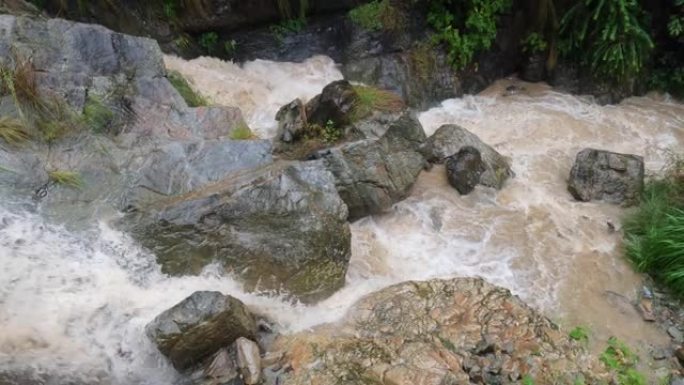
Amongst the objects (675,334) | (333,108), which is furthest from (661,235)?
(333,108)

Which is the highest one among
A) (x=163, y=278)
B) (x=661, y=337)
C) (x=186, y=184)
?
(x=186, y=184)

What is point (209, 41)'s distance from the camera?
8094mm

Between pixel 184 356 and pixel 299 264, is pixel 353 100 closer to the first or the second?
pixel 299 264

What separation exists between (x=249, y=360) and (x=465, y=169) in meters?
3.66

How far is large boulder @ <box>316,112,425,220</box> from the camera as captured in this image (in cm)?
599

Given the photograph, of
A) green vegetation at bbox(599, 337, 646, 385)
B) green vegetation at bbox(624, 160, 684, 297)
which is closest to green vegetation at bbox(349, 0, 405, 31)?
green vegetation at bbox(624, 160, 684, 297)

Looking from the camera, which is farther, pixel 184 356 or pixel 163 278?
pixel 163 278

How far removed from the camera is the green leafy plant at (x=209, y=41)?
8.07 metres

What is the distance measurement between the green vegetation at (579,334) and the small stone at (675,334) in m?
0.85

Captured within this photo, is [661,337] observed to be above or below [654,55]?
below

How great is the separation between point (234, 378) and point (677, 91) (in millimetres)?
8738

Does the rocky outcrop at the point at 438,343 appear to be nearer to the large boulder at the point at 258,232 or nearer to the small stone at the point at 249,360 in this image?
the small stone at the point at 249,360

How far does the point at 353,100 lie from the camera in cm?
663

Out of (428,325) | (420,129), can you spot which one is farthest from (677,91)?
(428,325)
